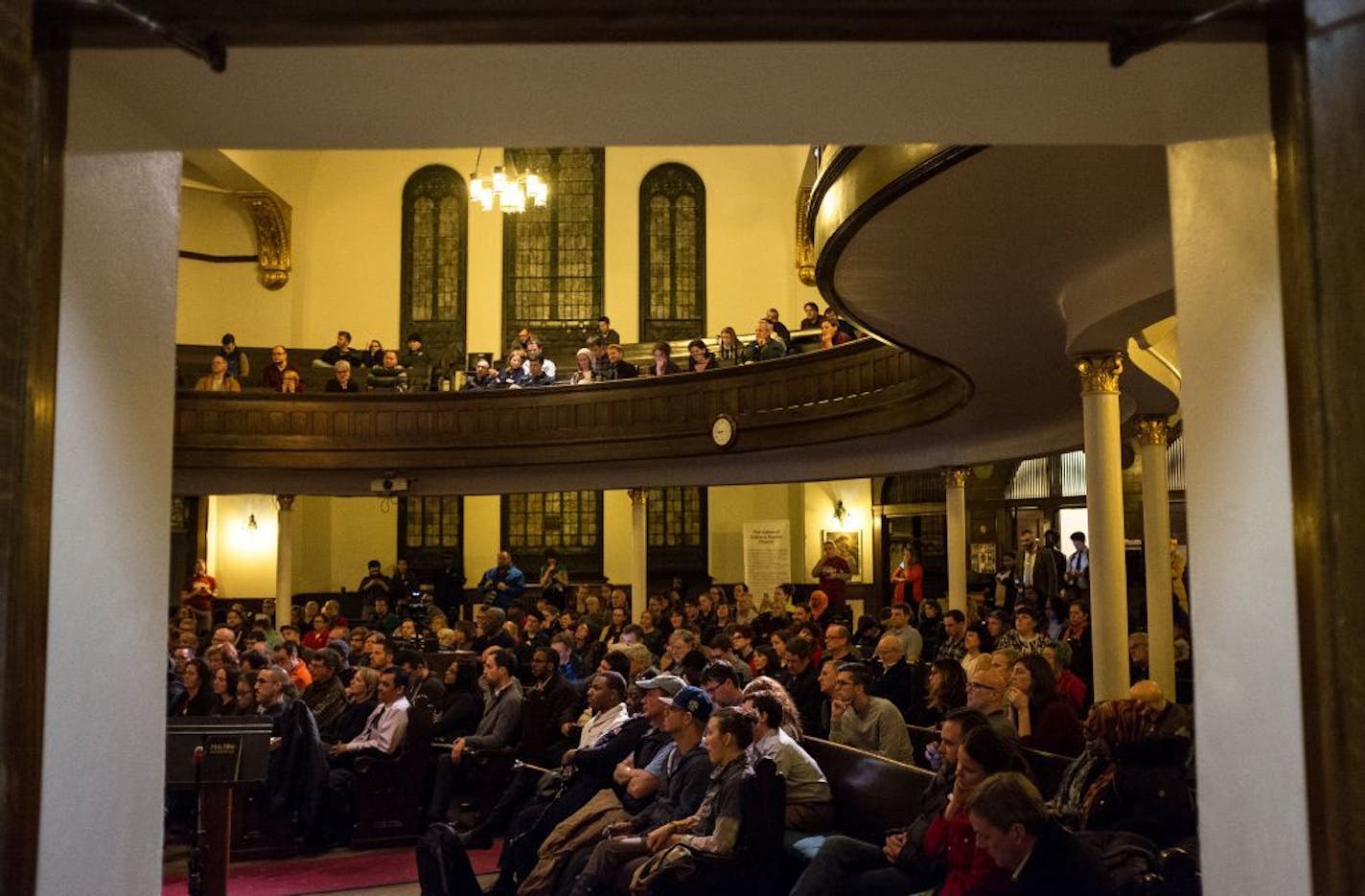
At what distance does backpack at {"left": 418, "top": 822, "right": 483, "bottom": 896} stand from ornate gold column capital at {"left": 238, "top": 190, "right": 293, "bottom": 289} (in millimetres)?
19411

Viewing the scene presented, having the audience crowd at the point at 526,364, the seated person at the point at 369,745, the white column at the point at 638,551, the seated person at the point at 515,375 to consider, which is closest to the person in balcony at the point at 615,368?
the audience crowd at the point at 526,364

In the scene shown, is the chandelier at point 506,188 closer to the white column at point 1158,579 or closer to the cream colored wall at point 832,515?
the cream colored wall at point 832,515

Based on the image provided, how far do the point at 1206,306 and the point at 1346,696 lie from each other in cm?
83

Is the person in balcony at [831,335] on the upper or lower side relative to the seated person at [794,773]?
upper

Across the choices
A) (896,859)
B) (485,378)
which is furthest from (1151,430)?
(485,378)

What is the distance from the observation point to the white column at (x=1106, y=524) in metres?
8.47

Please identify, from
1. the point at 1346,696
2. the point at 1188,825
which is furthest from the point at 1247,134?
the point at 1188,825

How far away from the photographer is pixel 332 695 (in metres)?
10.3

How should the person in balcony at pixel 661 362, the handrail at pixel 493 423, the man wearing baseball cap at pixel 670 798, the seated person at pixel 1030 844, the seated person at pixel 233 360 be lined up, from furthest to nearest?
1. the seated person at pixel 233 360
2. the person in balcony at pixel 661 362
3. the handrail at pixel 493 423
4. the man wearing baseball cap at pixel 670 798
5. the seated person at pixel 1030 844

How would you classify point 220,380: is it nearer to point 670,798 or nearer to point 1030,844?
point 670,798

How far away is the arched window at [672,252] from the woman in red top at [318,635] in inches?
414

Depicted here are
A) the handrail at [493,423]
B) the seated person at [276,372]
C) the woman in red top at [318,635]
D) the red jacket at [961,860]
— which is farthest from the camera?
the seated person at [276,372]

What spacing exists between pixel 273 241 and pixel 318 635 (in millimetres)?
11198

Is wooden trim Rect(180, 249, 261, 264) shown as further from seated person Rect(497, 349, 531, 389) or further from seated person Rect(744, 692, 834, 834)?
seated person Rect(744, 692, 834, 834)
